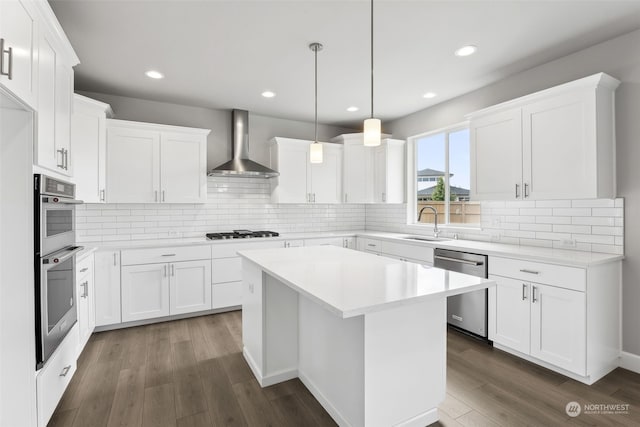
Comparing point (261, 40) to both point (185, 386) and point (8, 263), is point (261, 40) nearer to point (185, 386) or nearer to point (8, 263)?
point (8, 263)

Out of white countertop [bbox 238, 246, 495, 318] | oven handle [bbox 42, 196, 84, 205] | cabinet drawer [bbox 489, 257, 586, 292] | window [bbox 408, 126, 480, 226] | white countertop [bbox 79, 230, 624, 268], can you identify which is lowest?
cabinet drawer [bbox 489, 257, 586, 292]

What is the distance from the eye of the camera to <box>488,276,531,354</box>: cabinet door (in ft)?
8.90

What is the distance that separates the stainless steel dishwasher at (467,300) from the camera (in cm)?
306

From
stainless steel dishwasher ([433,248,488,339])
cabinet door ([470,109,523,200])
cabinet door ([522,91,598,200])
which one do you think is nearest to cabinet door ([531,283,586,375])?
stainless steel dishwasher ([433,248,488,339])

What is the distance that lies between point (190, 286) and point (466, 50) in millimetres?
3773

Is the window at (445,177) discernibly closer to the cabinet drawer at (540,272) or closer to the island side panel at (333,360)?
the cabinet drawer at (540,272)

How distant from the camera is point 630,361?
8.41 feet

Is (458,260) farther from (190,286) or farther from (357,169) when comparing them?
(190,286)

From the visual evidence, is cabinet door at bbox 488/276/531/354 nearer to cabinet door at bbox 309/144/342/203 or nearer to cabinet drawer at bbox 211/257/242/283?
cabinet door at bbox 309/144/342/203

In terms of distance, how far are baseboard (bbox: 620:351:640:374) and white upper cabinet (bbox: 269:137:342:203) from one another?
3.57m

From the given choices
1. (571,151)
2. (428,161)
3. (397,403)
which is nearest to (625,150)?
(571,151)

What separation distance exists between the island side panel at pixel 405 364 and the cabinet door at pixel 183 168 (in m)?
3.18

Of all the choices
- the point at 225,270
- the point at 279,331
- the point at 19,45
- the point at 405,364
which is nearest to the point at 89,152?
the point at 225,270

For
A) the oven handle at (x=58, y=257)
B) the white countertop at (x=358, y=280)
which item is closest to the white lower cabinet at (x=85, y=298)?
the oven handle at (x=58, y=257)
